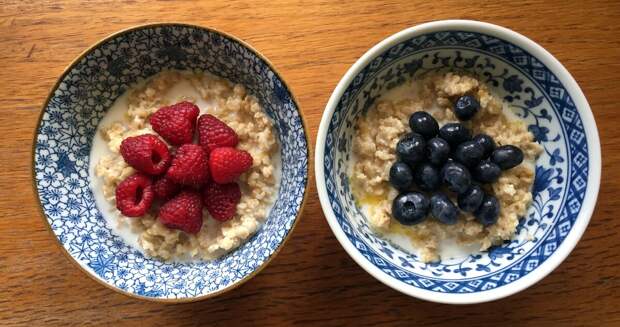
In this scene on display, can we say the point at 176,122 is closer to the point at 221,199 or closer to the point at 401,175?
the point at 221,199

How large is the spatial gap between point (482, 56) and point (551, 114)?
0.17 metres

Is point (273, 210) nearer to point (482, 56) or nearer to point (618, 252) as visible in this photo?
point (482, 56)

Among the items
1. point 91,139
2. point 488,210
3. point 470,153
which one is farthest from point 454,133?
point 91,139

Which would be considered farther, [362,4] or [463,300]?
[362,4]

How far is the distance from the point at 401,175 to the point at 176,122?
1.43 feet

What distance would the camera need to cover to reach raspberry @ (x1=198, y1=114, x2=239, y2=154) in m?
0.98

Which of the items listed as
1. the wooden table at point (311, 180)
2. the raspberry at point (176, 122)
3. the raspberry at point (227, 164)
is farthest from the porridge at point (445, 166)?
the raspberry at point (176, 122)

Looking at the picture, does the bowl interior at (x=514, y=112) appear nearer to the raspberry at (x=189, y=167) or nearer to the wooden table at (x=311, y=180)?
the wooden table at (x=311, y=180)

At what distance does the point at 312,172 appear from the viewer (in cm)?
97

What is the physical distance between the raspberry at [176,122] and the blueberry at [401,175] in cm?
40

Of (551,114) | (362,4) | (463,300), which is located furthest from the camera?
(362,4)

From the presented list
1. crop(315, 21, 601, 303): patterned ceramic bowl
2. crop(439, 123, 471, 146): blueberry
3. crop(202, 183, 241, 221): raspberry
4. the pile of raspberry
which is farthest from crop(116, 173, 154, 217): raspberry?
crop(439, 123, 471, 146): blueberry

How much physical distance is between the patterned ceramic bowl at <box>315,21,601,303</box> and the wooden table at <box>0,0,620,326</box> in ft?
0.34

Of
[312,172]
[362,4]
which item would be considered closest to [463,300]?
[312,172]
